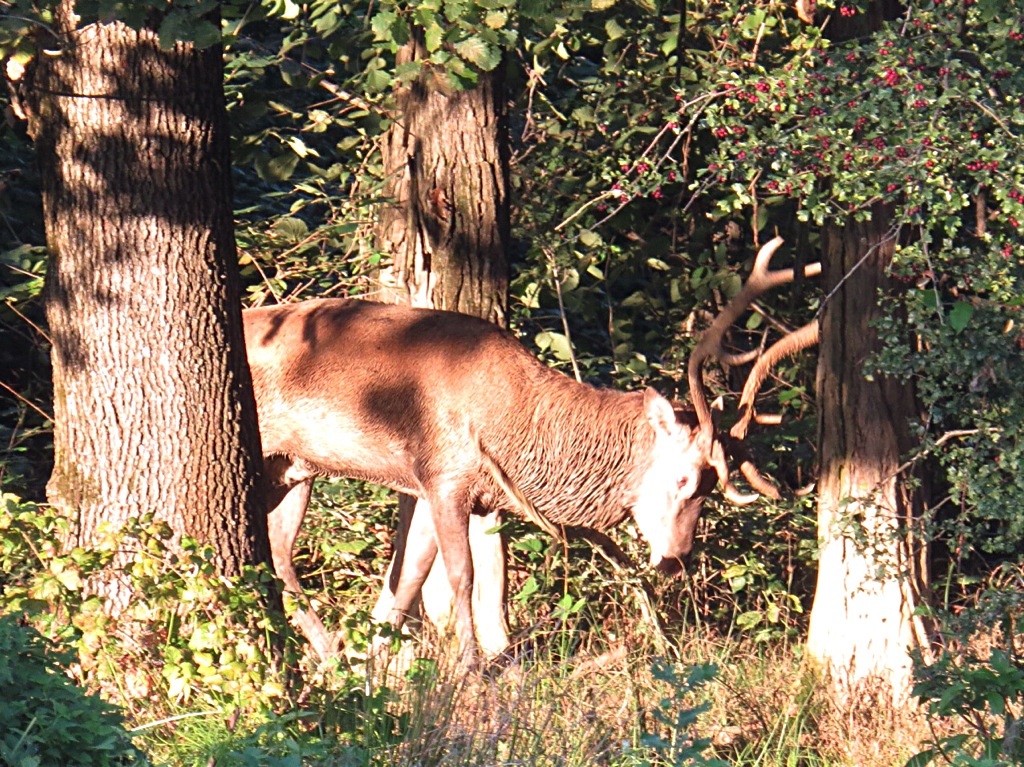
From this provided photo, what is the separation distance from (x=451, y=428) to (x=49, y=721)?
4187 millimetres

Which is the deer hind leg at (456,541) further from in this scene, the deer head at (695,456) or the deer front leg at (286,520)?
the deer head at (695,456)

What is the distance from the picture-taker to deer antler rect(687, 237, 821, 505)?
818cm

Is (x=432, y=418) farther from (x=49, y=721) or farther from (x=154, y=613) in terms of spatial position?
(x=49, y=721)

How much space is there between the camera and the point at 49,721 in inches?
154

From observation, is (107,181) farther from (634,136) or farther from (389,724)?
(634,136)

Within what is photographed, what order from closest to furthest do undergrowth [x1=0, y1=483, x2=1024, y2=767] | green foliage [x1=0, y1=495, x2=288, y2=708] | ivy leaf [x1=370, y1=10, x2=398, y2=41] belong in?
ivy leaf [x1=370, y1=10, x2=398, y2=41]
undergrowth [x1=0, y1=483, x2=1024, y2=767]
green foliage [x1=0, y1=495, x2=288, y2=708]

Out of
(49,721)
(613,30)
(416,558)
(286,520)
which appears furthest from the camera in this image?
(613,30)

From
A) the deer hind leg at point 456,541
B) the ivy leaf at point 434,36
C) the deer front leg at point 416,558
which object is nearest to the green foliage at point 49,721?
the ivy leaf at point 434,36

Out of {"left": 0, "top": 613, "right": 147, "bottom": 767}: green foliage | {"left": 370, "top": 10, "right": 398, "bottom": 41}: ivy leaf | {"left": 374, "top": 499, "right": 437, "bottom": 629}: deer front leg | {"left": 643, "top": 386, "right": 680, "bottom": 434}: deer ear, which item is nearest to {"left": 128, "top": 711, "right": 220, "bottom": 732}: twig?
{"left": 0, "top": 613, "right": 147, "bottom": 767}: green foliage

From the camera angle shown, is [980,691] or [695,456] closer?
[980,691]

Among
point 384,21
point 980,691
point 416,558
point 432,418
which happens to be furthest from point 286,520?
point 980,691

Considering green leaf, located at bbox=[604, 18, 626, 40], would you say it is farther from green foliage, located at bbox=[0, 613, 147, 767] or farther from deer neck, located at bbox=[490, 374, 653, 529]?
green foliage, located at bbox=[0, 613, 147, 767]

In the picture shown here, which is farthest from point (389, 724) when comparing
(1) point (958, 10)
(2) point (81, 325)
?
(1) point (958, 10)

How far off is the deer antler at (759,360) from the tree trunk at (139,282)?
2.93 m
